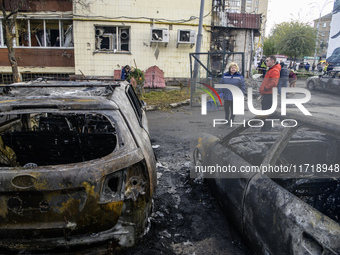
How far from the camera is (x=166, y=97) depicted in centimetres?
1236

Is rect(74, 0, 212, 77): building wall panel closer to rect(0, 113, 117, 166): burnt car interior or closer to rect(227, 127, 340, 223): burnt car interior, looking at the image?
rect(227, 127, 340, 223): burnt car interior

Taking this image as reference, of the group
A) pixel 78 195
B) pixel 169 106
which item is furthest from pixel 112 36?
pixel 78 195

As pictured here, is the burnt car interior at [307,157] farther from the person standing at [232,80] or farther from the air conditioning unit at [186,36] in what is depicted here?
the air conditioning unit at [186,36]

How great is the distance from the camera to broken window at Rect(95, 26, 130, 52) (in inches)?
566

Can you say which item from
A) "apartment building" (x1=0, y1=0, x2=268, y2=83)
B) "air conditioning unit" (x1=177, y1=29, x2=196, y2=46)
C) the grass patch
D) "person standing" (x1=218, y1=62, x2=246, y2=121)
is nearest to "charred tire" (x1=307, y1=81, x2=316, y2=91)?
"apartment building" (x1=0, y1=0, x2=268, y2=83)

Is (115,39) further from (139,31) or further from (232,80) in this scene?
(232,80)

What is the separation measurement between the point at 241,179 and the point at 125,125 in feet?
4.11

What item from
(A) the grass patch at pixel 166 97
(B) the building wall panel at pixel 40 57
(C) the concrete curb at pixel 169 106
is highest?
(B) the building wall panel at pixel 40 57

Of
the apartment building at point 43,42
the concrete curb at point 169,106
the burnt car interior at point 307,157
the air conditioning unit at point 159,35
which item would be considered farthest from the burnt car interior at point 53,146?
the apartment building at point 43,42

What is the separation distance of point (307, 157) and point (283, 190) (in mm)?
1511

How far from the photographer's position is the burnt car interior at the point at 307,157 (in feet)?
8.64

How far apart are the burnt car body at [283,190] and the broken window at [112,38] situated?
12144 millimetres

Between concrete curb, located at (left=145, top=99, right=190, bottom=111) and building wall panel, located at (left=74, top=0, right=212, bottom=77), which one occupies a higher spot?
building wall panel, located at (left=74, top=0, right=212, bottom=77)

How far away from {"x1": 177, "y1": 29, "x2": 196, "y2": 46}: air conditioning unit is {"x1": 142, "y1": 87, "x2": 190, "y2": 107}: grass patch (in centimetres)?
Answer: 266
